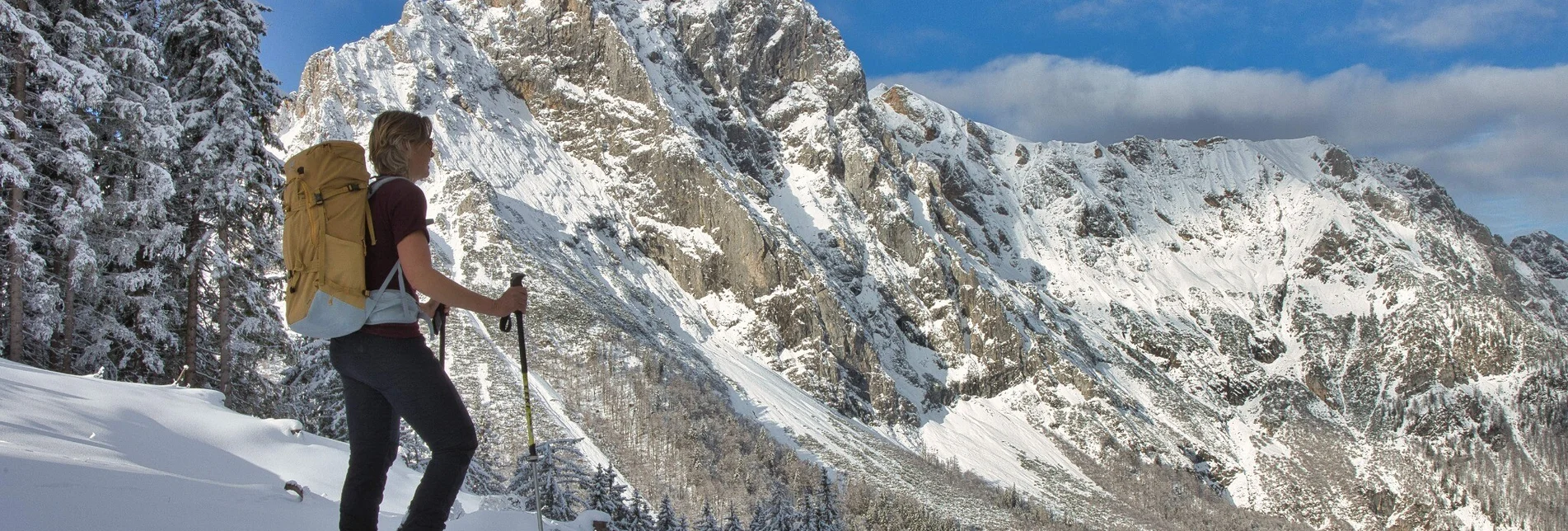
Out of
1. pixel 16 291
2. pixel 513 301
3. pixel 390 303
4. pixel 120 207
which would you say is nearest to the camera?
pixel 390 303

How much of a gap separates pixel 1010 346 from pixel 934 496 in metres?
82.7

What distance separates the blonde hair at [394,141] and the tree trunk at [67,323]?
16.8 metres

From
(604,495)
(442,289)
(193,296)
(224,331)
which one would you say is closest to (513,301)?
(442,289)

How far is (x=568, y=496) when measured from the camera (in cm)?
2898

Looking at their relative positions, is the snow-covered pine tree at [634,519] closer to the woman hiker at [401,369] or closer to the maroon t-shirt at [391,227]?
the woman hiker at [401,369]

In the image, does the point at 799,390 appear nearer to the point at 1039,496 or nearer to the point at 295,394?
the point at 1039,496

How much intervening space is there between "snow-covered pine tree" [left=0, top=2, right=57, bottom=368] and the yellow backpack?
50.9ft

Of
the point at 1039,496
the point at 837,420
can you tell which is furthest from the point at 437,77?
the point at 1039,496

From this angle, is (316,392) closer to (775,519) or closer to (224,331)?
(224,331)

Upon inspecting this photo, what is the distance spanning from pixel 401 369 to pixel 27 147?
55.1ft

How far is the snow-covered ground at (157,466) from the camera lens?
233 inches

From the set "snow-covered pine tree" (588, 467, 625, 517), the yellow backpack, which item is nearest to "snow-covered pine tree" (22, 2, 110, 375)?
"snow-covered pine tree" (588, 467, 625, 517)

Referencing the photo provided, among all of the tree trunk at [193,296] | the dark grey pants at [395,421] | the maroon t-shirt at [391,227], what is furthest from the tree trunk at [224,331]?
the maroon t-shirt at [391,227]

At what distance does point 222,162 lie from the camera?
19094mm
